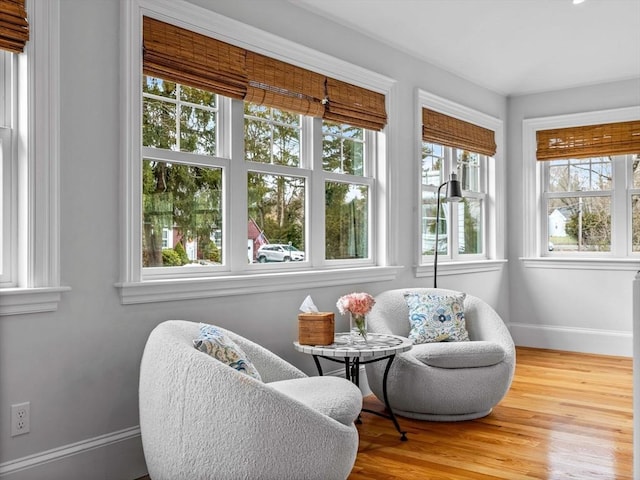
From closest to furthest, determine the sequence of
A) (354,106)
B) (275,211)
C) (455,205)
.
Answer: (275,211), (354,106), (455,205)

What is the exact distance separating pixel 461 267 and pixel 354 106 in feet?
6.48

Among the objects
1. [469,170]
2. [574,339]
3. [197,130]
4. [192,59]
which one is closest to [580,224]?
[574,339]

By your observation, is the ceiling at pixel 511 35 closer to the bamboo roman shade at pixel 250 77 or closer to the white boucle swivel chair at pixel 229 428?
the bamboo roman shade at pixel 250 77

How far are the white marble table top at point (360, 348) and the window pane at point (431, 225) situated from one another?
1825mm

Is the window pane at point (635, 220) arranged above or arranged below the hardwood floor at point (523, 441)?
above

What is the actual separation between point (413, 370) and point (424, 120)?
2274 millimetres

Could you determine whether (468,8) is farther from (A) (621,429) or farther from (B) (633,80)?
(A) (621,429)

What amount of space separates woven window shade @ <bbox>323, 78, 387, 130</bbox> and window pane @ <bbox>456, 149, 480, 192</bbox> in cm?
144

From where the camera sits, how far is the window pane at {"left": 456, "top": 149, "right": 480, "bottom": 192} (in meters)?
5.80

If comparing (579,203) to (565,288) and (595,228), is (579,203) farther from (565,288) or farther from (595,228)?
(565,288)

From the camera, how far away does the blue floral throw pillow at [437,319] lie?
3.99m

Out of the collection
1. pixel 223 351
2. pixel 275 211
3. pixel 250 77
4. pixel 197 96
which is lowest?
pixel 223 351

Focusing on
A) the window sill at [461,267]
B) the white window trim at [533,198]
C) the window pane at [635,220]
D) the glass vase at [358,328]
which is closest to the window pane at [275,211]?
the glass vase at [358,328]

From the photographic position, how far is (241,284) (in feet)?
11.3
